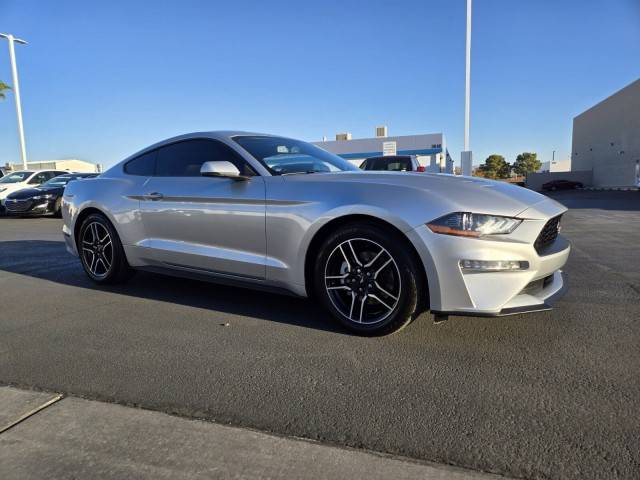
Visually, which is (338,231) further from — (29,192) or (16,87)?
(16,87)

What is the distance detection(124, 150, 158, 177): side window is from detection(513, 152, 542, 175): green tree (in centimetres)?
8987

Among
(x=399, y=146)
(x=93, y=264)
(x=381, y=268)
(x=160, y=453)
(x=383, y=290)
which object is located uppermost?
(x=399, y=146)

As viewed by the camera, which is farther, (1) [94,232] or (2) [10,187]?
(2) [10,187]

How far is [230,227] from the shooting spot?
12.5ft

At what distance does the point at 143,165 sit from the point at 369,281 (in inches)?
108

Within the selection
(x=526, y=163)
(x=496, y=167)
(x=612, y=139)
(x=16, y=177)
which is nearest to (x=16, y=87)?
(x=16, y=177)

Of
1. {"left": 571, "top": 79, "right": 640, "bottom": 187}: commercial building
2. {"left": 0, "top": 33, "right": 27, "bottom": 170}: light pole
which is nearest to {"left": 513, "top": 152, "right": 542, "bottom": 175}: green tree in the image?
{"left": 571, "top": 79, "right": 640, "bottom": 187}: commercial building

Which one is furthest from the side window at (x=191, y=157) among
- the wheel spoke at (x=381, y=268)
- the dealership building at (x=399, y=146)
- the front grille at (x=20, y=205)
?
the dealership building at (x=399, y=146)

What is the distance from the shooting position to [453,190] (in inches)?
122

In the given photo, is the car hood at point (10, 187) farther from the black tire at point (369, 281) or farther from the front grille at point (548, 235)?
the front grille at point (548, 235)

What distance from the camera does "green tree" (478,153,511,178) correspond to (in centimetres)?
8106

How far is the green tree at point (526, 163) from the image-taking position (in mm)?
85812

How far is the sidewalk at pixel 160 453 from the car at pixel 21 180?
15741mm

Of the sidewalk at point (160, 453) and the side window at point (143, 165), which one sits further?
the side window at point (143, 165)
